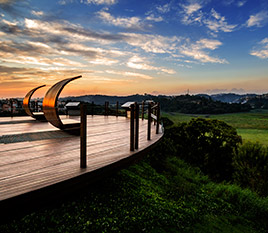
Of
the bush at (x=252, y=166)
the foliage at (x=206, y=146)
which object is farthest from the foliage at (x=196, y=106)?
the bush at (x=252, y=166)

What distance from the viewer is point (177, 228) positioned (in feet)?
16.1

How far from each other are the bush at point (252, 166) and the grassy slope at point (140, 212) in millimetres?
6290

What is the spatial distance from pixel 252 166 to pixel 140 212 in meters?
14.4

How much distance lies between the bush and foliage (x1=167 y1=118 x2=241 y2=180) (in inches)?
32.0

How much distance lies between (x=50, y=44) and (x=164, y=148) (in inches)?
390

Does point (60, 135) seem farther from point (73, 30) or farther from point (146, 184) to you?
point (73, 30)

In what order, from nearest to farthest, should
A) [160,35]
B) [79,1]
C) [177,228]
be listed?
[177,228]
[79,1]
[160,35]

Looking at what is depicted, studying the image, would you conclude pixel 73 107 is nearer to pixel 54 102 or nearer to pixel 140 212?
pixel 54 102

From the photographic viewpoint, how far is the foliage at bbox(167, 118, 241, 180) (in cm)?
1597

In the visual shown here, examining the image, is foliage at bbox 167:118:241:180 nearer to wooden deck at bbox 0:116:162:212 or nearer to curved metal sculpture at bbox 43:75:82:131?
wooden deck at bbox 0:116:162:212

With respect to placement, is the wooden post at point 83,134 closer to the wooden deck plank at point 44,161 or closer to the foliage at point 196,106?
the wooden deck plank at point 44,161

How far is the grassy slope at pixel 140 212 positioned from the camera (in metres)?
3.42

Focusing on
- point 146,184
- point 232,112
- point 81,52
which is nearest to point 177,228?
point 146,184

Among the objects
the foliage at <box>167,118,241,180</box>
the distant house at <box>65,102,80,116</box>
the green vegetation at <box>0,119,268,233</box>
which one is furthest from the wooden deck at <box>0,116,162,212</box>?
the foliage at <box>167,118,241,180</box>
